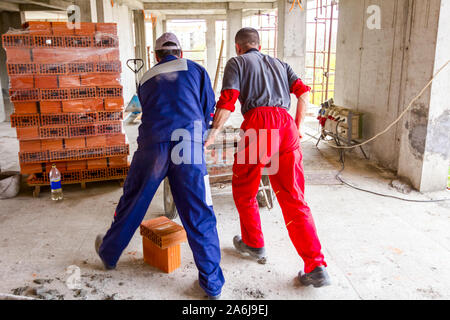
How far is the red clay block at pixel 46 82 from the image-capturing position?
523 cm

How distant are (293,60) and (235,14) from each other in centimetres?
739

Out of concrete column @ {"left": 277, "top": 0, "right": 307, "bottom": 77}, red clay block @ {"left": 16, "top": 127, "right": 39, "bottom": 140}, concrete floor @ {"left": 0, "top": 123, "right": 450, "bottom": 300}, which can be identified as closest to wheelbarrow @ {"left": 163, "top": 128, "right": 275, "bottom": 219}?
concrete floor @ {"left": 0, "top": 123, "right": 450, "bottom": 300}

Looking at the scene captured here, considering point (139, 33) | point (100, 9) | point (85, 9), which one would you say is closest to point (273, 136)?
point (85, 9)

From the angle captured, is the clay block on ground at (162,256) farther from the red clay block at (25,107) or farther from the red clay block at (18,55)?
the red clay block at (18,55)

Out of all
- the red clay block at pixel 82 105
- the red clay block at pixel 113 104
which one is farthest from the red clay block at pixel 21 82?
the red clay block at pixel 113 104

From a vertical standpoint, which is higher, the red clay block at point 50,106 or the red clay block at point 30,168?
the red clay block at point 50,106

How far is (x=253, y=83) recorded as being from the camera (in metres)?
3.30

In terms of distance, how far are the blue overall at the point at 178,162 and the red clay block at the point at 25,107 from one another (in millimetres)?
2941

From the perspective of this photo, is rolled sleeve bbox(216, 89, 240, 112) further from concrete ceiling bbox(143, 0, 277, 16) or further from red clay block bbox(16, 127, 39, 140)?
concrete ceiling bbox(143, 0, 277, 16)

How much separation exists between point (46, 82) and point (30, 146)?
0.95 metres

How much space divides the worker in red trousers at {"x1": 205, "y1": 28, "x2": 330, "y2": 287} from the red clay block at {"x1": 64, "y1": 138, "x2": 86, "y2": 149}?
2991 millimetres

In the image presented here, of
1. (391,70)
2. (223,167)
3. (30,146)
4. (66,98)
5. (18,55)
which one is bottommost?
(223,167)

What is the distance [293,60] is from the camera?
1014cm

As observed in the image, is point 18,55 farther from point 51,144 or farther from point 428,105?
point 428,105
